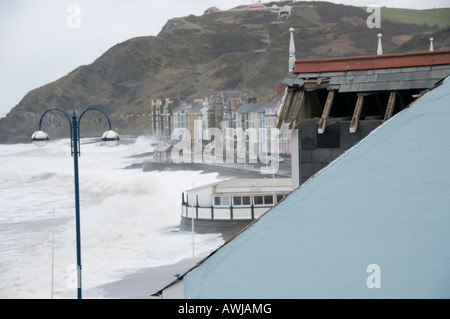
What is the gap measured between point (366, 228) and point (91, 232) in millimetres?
37923

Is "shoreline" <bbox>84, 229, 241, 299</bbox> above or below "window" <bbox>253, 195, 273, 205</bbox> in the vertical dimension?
below

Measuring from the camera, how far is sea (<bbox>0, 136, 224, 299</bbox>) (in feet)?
95.5

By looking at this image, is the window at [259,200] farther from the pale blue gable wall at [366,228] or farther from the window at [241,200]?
the pale blue gable wall at [366,228]

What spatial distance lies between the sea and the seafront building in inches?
387

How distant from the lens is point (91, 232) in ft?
138

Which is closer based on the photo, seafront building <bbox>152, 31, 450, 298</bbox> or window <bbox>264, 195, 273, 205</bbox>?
seafront building <bbox>152, 31, 450, 298</bbox>

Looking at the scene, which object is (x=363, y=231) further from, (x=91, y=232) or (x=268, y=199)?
(x=91, y=232)

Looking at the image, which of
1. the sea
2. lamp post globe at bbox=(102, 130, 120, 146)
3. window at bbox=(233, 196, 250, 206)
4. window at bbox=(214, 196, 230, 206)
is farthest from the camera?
window at bbox=(233, 196, 250, 206)

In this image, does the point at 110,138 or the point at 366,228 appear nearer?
the point at 366,228

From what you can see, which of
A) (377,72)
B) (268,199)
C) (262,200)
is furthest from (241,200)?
(377,72)

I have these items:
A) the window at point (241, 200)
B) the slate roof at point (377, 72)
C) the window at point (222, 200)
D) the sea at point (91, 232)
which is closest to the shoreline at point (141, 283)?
the sea at point (91, 232)

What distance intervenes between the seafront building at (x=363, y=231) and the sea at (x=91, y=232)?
9837 mm

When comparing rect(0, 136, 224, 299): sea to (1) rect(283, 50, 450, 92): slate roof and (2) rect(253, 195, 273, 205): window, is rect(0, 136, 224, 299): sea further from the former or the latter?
(1) rect(283, 50, 450, 92): slate roof

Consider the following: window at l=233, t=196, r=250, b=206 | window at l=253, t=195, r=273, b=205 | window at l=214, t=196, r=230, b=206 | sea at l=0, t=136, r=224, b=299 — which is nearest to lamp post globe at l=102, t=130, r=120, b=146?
sea at l=0, t=136, r=224, b=299
